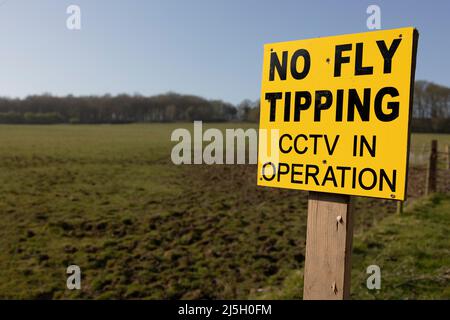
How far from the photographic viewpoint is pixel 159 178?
13.6m

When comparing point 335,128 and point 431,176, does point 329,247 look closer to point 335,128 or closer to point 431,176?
point 335,128

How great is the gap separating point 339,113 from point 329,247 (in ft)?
2.18

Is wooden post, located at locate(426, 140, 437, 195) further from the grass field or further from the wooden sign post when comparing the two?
the wooden sign post

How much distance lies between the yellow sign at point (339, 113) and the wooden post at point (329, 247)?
0.27 ft

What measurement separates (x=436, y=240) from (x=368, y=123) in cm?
502

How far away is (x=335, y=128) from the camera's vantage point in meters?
1.71

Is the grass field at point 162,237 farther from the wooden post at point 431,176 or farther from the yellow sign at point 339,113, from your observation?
the yellow sign at point 339,113

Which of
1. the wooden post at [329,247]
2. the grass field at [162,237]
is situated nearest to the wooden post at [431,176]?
the grass field at [162,237]

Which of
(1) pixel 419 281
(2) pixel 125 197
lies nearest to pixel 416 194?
(1) pixel 419 281

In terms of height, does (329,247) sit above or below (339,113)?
below

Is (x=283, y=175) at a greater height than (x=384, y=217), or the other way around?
(x=283, y=175)

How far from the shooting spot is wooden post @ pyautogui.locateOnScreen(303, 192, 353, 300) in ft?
5.59

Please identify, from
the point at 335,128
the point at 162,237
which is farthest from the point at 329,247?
the point at 162,237
